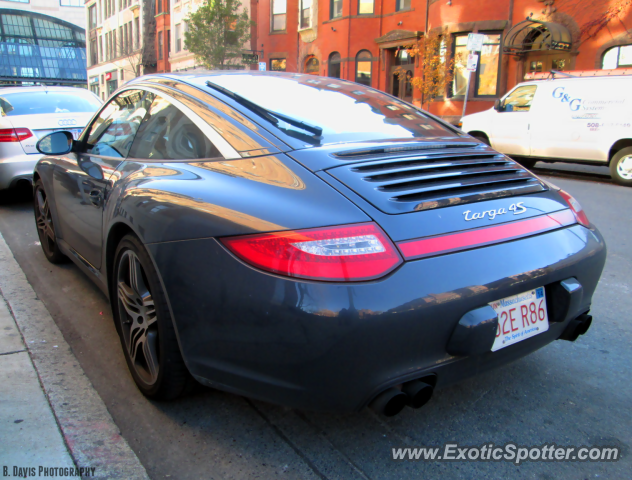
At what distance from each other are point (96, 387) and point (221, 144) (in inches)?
53.0

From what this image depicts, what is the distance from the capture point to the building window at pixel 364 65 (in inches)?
1089

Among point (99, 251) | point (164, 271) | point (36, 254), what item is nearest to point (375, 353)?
point (164, 271)

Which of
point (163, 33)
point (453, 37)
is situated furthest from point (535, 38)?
point (163, 33)

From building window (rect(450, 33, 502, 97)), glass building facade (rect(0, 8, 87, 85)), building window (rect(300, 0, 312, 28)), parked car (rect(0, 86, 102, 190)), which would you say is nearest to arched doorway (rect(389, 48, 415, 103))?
building window (rect(450, 33, 502, 97))

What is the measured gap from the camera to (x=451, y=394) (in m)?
2.56

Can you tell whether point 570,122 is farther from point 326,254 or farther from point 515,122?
point 326,254

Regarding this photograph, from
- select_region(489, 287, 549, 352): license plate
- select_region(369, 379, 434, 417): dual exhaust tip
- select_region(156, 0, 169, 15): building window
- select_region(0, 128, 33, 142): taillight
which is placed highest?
select_region(156, 0, 169, 15): building window

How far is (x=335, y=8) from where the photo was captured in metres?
28.7

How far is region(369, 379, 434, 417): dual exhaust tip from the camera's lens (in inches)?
72.3

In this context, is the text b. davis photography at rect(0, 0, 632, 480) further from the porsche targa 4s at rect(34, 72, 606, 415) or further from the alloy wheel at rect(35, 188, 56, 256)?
the alloy wheel at rect(35, 188, 56, 256)

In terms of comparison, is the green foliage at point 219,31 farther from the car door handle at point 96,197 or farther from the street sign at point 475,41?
the car door handle at point 96,197

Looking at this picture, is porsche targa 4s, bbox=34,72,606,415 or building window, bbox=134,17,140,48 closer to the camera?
porsche targa 4s, bbox=34,72,606,415

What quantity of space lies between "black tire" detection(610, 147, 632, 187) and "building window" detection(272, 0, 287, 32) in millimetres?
27682

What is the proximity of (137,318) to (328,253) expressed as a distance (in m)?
1.20
